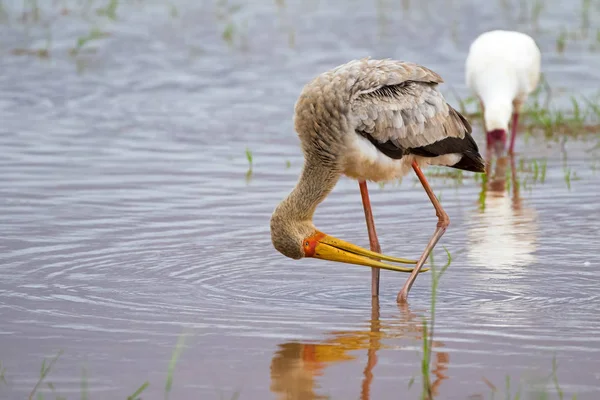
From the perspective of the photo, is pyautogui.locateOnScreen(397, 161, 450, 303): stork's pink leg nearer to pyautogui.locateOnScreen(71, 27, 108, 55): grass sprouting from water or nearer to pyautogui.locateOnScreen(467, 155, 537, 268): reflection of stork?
pyautogui.locateOnScreen(467, 155, 537, 268): reflection of stork

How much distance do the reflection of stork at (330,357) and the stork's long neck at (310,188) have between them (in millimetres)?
655

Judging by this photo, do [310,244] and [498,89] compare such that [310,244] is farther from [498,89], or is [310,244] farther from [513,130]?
[498,89]

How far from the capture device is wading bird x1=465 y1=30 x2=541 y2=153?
10.8 meters

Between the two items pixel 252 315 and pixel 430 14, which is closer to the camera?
pixel 252 315

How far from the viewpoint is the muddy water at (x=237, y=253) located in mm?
4898

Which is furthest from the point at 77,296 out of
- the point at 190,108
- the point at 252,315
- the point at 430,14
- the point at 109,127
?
the point at 430,14

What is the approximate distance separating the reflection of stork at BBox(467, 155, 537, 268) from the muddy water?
2 centimetres

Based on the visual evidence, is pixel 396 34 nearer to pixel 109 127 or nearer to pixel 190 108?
pixel 190 108

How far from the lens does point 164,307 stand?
5797mm

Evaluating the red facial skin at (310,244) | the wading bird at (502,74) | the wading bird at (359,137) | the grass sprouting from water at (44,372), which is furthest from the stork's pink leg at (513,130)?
the grass sprouting from water at (44,372)

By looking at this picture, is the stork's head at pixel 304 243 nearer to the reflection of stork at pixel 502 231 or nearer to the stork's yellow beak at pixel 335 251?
the stork's yellow beak at pixel 335 251

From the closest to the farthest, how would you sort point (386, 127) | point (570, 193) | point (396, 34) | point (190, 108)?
point (386, 127) < point (570, 193) < point (190, 108) < point (396, 34)

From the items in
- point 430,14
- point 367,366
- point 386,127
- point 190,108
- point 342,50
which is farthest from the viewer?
point 430,14

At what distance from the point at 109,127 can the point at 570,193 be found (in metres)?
4.32
